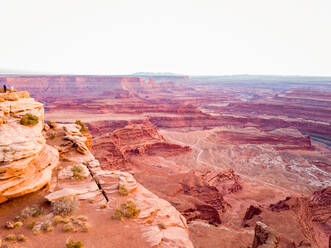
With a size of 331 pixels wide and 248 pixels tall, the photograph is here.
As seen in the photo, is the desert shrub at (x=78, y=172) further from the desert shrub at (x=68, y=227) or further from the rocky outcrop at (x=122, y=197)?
the desert shrub at (x=68, y=227)

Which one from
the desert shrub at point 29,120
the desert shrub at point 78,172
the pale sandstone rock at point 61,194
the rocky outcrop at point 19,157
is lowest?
the pale sandstone rock at point 61,194

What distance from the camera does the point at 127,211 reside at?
8.44m

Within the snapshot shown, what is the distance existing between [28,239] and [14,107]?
8.18 metres

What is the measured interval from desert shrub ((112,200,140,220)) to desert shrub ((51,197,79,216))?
1793 mm

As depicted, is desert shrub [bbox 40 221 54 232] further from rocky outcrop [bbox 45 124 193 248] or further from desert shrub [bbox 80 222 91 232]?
rocky outcrop [bbox 45 124 193 248]

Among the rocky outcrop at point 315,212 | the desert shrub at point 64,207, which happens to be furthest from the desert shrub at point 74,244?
the rocky outcrop at point 315,212

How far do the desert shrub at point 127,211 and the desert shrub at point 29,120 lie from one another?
7350 millimetres

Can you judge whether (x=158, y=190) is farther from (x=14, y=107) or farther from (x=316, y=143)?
(x=316, y=143)

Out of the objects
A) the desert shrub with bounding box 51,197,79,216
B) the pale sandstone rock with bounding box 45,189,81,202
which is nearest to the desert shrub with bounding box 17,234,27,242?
the desert shrub with bounding box 51,197,79,216

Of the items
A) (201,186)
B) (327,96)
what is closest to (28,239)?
(201,186)

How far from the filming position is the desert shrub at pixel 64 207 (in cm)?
797

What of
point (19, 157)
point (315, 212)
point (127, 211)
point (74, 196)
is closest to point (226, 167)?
point (315, 212)

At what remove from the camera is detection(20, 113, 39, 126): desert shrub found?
429 inches

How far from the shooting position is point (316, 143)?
4509cm
